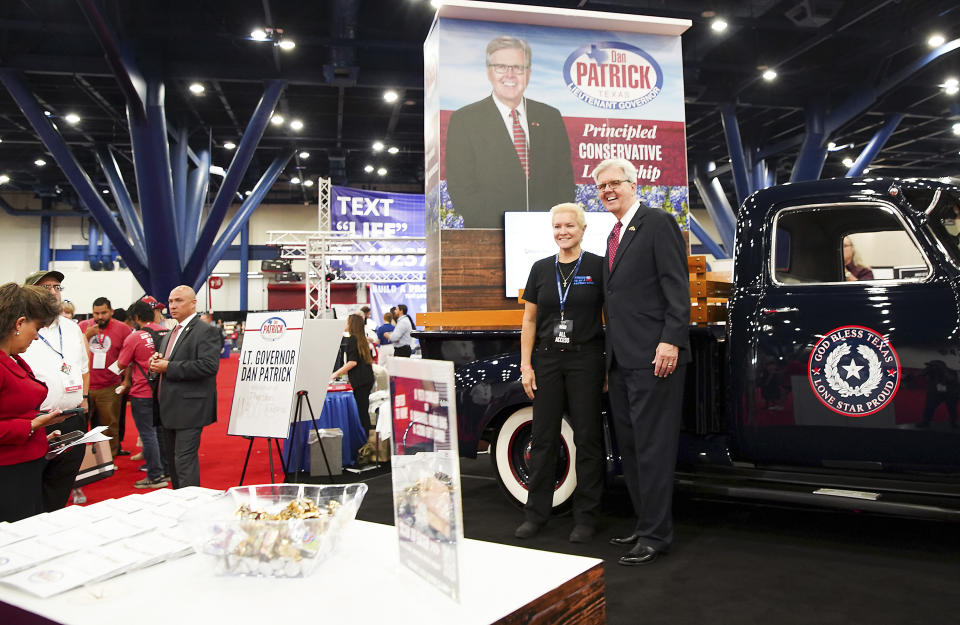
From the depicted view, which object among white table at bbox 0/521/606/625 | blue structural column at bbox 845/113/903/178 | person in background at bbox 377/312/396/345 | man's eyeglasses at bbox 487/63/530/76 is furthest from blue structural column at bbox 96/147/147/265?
blue structural column at bbox 845/113/903/178

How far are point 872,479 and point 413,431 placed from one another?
116 inches

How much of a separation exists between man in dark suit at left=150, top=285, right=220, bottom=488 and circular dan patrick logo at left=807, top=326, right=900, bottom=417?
139 inches

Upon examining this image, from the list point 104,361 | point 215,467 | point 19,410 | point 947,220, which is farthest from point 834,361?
point 104,361

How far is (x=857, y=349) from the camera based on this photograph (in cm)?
330

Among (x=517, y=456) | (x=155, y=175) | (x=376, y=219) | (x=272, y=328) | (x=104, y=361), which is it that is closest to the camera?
(x=517, y=456)

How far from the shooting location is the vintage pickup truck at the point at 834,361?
3.18 meters

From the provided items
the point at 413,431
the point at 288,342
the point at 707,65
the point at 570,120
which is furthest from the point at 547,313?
the point at 707,65

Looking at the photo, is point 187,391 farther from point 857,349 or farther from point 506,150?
point 857,349

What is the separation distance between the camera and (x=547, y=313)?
3711 mm

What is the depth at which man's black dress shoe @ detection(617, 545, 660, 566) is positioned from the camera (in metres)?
3.21

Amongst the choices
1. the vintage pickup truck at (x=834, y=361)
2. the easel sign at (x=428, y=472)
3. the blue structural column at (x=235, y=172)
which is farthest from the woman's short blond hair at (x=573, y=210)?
the blue structural column at (x=235, y=172)

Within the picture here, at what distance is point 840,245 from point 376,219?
14.1 meters

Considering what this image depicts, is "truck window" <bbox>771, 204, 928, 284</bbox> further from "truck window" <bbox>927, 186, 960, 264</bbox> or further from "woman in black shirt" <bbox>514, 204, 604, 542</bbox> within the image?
"woman in black shirt" <bbox>514, 204, 604, 542</bbox>

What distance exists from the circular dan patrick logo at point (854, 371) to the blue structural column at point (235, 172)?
1003 centimetres
